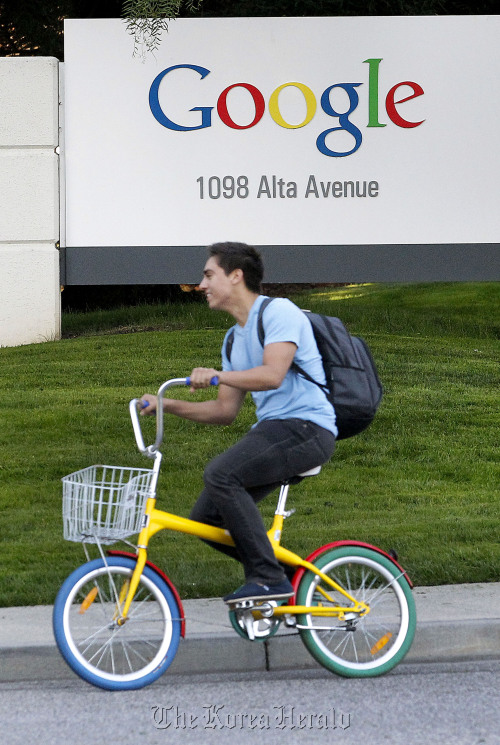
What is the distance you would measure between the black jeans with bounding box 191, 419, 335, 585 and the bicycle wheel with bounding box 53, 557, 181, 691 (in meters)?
0.36

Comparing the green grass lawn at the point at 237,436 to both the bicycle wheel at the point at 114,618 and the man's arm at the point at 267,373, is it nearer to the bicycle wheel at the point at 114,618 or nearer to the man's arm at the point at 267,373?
the bicycle wheel at the point at 114,618

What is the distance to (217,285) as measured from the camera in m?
4.77

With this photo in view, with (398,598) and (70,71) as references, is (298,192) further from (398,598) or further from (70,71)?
(398,598)

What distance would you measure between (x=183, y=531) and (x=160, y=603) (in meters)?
0.31

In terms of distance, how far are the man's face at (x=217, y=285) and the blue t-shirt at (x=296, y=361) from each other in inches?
5.3

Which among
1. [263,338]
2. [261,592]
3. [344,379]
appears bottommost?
[261,592]

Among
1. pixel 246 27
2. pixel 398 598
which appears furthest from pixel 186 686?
pixel 246 27

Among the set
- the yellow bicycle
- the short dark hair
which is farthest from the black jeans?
the short dark hair

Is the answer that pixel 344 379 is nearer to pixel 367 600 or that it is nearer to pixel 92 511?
pixel 367 600

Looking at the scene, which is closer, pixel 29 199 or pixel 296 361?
pixel 296 361

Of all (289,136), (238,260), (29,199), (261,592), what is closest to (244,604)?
(261,592)

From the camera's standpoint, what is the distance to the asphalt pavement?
4906 millimetres

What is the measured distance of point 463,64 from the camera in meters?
11.6

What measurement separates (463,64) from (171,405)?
8.20 m
